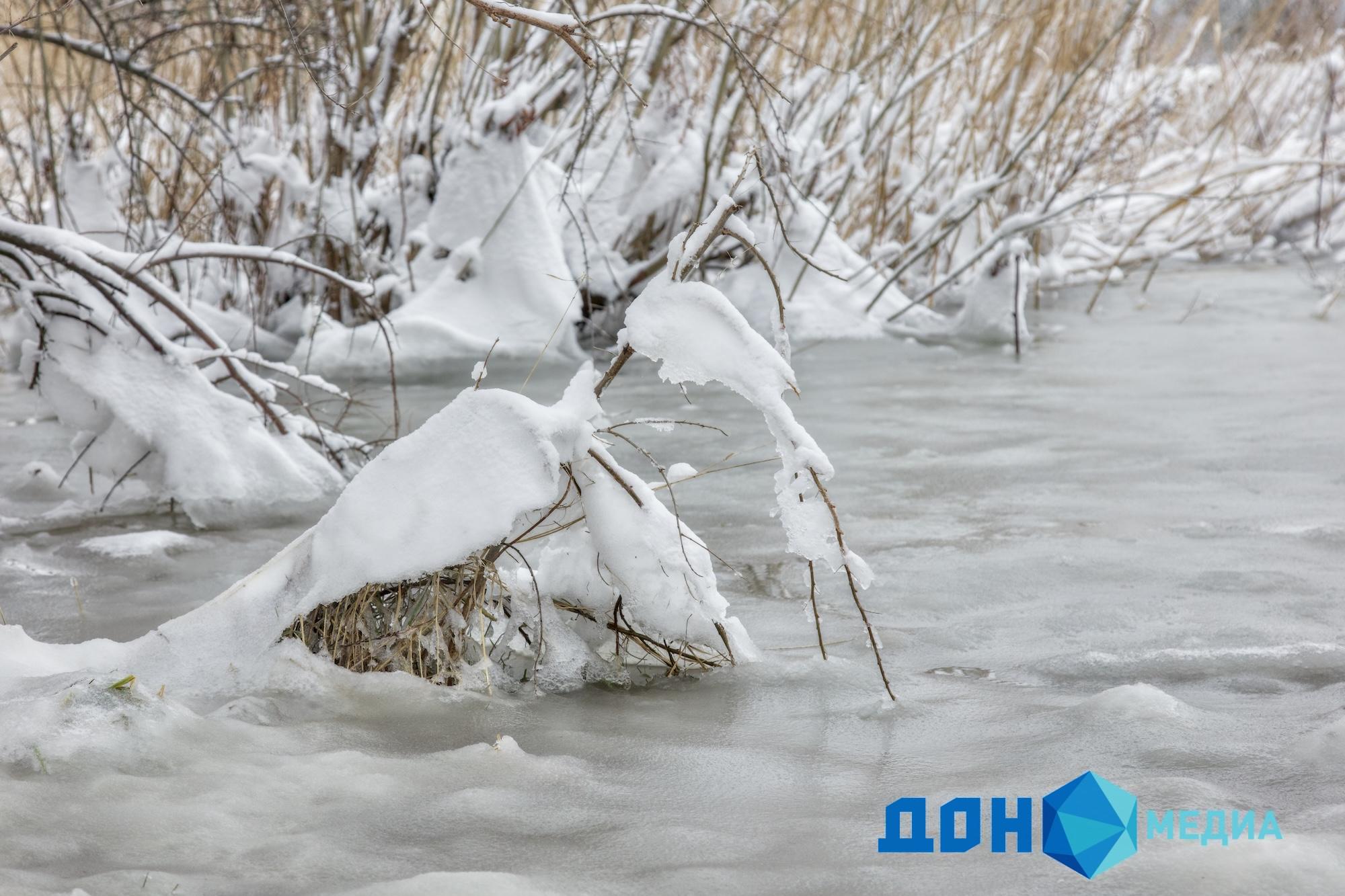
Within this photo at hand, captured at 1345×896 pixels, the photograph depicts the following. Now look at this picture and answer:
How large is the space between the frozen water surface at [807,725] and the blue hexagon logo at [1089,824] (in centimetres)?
2

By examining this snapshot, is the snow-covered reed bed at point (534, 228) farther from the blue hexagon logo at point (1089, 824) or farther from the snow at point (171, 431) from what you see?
the blue hexagon logo at point (1089, 824)

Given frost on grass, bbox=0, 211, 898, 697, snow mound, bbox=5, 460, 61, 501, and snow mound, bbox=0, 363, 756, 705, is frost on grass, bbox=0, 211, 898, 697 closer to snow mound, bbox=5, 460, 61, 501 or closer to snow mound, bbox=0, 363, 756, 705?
snow mound, bbox=0, 363, 756, 705

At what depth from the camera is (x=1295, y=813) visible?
1299 millimetres

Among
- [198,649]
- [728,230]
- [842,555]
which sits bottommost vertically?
[198,649]

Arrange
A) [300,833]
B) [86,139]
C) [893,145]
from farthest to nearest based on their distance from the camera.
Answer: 1. [893,145]
2. [86,139]
3. [300,833]

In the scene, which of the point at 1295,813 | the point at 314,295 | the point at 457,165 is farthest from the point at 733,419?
the point at 1295,813

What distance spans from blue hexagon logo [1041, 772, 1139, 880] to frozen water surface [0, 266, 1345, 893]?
21mm

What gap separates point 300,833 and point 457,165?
3561 millimetres

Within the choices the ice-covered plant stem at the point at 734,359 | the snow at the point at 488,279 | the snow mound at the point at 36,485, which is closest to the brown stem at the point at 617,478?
the ice-covered plant stem at the point at 734,359

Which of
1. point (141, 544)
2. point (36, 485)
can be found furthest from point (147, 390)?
point (36, 485)

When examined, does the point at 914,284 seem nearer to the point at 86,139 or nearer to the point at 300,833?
the point at 86,139

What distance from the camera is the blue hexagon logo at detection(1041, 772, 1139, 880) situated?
1.22m

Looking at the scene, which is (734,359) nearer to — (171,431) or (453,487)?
(453,487)

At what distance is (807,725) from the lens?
1620 millimetres
